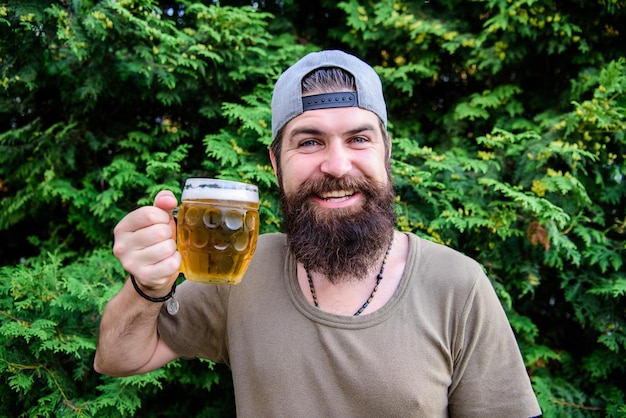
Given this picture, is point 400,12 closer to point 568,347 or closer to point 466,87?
point 466,87

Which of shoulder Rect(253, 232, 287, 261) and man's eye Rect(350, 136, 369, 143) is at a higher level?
man's eye Rect(350, 136, 369, 143)

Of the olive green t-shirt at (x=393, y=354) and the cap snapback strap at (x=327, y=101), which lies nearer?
the olive green t-shirt at (x=393, y=354)

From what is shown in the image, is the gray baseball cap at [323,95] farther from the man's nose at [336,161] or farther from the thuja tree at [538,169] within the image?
the thuja tree at [538,169]

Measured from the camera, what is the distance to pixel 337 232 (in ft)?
6.27

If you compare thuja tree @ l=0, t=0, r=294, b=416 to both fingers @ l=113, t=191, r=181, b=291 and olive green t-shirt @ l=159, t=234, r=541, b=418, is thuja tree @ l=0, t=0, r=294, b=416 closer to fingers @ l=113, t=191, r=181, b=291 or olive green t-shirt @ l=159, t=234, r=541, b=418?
olive green t-shirt @ l=159, t=234, r=541, b=418

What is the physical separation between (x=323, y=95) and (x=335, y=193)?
433 millimetres

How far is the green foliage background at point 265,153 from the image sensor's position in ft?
8.45

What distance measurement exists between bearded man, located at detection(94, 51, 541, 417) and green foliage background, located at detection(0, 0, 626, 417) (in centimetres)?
80

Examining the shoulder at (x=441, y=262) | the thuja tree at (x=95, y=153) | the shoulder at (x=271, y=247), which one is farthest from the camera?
the thuja tree at (x=95, y=153)

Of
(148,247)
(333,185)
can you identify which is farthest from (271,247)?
(148,247)

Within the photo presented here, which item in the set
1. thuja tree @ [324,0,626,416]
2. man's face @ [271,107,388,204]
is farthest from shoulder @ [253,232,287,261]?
thuja tree @ [324,0,626,416]

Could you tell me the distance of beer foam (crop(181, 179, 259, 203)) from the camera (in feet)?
4.68

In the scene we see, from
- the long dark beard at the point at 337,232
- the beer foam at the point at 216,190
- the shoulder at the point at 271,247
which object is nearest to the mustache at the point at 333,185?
the long dark beard at the point at 337,232

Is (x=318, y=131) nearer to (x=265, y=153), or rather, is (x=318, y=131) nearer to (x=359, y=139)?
(x=359, y=139)
